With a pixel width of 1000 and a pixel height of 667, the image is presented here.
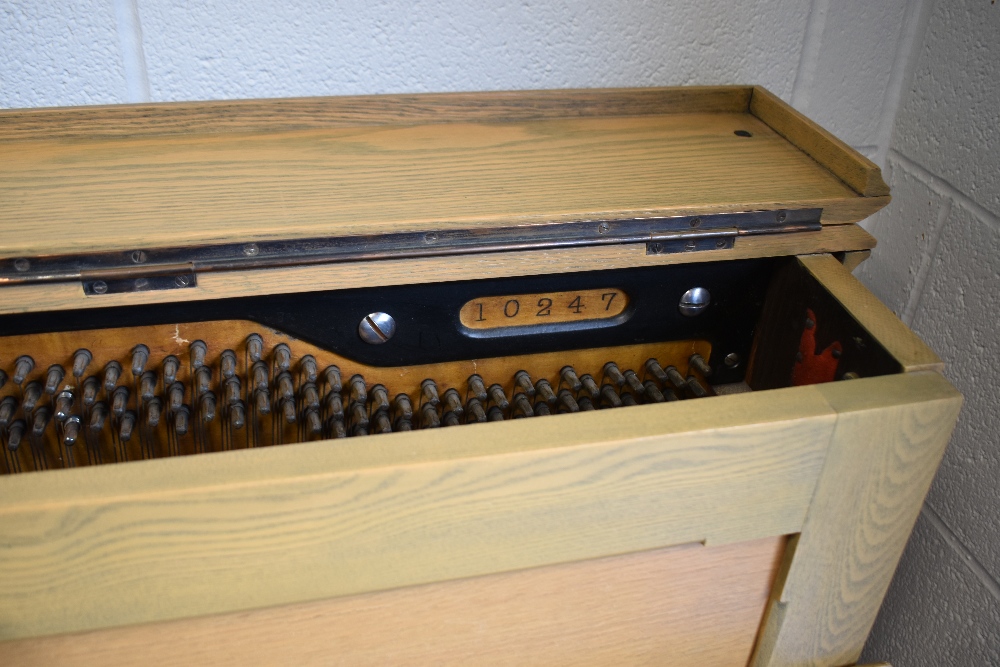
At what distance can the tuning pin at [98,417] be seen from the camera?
86 cm

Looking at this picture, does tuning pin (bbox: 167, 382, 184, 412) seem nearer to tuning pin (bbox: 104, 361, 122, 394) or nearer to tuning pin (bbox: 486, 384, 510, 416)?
tuning pin (bbox: 104, 361, 122, 394)

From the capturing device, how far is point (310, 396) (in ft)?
2.93

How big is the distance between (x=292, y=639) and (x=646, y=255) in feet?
1.68

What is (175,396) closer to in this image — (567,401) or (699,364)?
(567,401)

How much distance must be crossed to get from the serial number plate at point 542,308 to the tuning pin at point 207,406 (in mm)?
274

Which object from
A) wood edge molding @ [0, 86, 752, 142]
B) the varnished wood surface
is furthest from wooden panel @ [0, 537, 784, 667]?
wood edge molding @ [0, 86, 752, 142]

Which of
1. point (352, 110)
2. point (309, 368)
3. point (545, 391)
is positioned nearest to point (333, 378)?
point (309, 368)

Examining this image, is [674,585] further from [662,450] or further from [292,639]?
[292,639]

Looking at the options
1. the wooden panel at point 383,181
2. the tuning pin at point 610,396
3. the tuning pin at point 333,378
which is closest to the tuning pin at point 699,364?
the tuning pin at point 610,396

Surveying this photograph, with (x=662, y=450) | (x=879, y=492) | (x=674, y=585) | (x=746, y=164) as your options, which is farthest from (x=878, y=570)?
(x=746, y=164)

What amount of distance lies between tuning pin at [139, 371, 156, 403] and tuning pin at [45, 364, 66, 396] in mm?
74

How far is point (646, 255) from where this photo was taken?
913 mm

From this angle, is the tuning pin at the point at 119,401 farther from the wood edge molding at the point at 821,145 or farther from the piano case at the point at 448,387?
the wood edge molding at the point at 821,145

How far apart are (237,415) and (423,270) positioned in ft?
0.77
